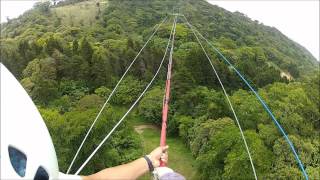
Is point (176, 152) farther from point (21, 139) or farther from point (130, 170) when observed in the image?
point (21, 139)

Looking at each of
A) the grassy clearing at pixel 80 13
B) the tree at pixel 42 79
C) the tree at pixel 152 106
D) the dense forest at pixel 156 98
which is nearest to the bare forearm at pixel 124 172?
the dense forest at pixel 156 98

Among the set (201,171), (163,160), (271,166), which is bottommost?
(201,171)

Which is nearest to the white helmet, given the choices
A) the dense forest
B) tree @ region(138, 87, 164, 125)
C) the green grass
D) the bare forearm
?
the bare forearm

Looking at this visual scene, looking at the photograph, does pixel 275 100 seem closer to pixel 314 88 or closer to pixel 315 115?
pixel 315 115

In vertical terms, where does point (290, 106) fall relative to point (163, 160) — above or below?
below

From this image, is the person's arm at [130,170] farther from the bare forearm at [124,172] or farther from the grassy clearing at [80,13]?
the grassy clearing at [80,13]

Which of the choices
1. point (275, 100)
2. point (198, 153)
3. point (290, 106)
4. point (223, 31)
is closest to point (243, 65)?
point (275, 100)
